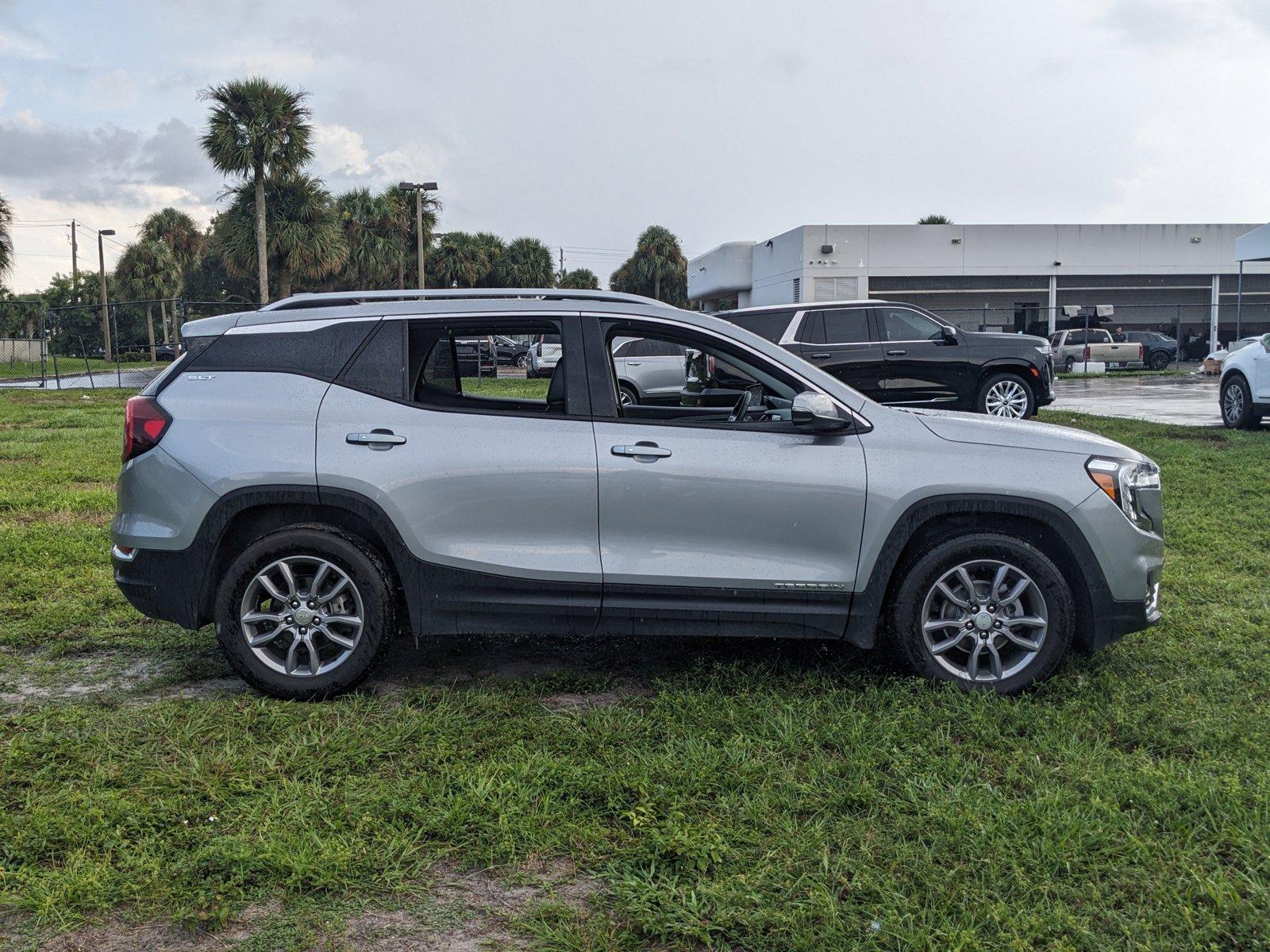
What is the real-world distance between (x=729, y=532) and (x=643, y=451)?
492mm

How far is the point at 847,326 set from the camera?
15.2 meters

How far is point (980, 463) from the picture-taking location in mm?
4543

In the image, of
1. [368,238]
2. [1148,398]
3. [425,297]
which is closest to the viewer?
[425,297]

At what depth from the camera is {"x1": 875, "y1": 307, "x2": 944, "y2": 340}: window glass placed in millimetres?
15109

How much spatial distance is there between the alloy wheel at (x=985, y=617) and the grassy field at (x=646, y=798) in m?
0.19

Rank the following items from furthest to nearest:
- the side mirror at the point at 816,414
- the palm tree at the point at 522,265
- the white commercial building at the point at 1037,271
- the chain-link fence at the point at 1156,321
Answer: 1. the palm tree at the point at 522,265
2. the white commercial building at the point at 1037,271
3. the chain-link fence at the point at 1156,321
4. the side mirror at the point at 816,414

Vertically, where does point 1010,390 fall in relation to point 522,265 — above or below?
below

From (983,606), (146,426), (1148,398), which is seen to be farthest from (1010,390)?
(146,426)

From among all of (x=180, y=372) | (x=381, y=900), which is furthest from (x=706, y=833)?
(x=180, y=372)

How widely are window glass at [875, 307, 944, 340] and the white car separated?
404 cm

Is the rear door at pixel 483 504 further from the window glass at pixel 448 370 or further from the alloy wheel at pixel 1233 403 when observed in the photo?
the alloy wheel at pixel 1233 403

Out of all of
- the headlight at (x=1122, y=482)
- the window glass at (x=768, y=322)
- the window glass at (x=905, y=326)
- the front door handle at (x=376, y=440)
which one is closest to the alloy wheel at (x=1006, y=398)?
the window glass at (x=905, y=326)

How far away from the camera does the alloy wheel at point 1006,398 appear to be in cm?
1526

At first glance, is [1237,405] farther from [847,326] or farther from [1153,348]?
[1153,348]
